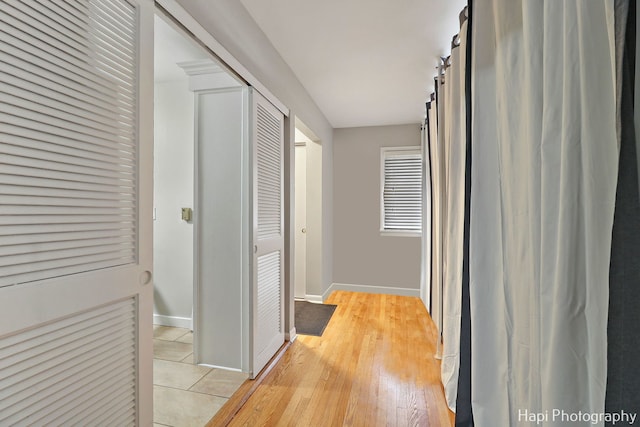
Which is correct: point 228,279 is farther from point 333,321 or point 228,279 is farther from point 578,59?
point 578,59

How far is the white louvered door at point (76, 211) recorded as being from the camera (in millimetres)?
776

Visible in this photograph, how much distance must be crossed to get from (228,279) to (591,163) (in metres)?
2.04

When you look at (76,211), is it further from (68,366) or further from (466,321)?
(466,321)

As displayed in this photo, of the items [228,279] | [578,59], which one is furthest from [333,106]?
[578,59]

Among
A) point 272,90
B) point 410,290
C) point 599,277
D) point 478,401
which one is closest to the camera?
point 599,277

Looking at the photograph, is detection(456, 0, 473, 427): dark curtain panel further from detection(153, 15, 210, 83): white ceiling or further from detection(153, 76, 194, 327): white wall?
detection(153, 76, 194, 327): white wall

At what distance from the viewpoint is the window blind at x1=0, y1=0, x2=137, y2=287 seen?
775mm

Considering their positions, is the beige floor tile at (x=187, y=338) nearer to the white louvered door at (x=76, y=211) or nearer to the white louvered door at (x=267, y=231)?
the white louvered door at (x=267, y=231)

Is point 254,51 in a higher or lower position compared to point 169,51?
lower

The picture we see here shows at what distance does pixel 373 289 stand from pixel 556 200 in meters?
3.84

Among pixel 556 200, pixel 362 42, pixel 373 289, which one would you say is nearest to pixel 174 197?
pixel 362 42

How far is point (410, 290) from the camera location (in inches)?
172

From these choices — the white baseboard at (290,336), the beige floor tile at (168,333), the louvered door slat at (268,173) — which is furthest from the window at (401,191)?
the beige floor tile at (168,333)

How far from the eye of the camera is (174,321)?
10.3 feet
